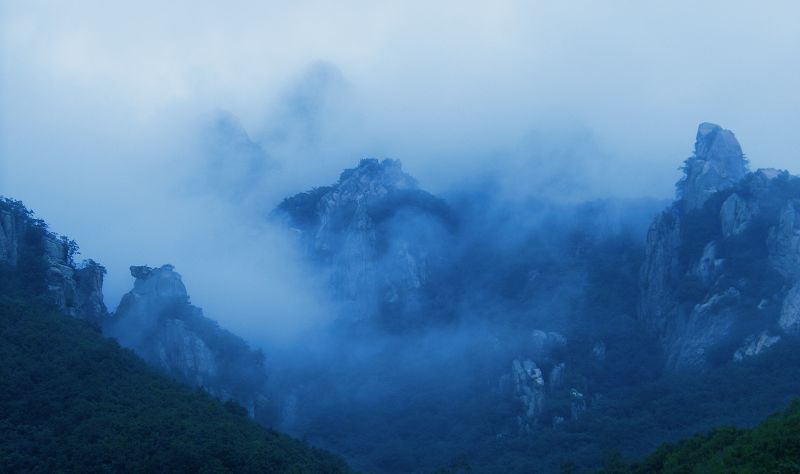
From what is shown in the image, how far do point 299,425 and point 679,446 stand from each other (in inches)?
1403

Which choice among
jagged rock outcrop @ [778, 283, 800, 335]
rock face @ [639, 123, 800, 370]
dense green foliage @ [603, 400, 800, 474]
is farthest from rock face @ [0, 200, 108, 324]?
jagged rock outcrop @ [778, 283, 800, 335]

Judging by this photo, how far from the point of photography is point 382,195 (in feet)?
320

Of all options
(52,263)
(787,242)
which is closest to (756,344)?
(787,242)

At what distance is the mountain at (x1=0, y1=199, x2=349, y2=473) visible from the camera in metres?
48.8

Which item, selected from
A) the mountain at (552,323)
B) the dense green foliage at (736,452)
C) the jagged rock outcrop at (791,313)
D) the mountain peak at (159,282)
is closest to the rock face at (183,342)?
the mountain peak at (159,282)

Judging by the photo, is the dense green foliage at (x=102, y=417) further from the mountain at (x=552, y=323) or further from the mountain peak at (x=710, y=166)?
the mountain peak at (x=710, y=166)

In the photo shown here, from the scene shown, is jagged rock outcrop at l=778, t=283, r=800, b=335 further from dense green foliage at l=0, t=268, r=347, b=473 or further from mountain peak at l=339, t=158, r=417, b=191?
mountain peak at l=339, t=158, r=417, b=191

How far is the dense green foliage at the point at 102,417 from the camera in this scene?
160 feet

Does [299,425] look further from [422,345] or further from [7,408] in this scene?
[7,408]

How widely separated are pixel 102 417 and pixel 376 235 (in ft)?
147

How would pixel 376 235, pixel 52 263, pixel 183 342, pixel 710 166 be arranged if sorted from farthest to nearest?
1. pixel 376 235
2. pixel 710 166
3. pixel 183 342
4. pixel 52 263

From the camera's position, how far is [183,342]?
246 feet

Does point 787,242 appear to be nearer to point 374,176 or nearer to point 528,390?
point 528,390

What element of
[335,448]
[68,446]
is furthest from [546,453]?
[68,446]
